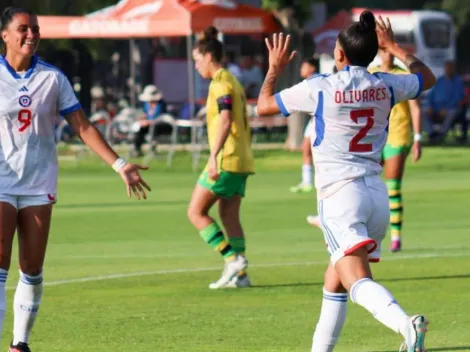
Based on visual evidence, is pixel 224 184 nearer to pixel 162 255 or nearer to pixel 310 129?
pixel 310 129

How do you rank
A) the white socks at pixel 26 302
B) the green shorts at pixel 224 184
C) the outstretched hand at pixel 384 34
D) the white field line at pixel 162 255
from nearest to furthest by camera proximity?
the outstretched hand at pixel 384 34
the white socks at pixel 26 302
the green shorts at pixel 224 184
the white field line at pixel 162 255

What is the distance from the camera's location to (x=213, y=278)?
13.9 m

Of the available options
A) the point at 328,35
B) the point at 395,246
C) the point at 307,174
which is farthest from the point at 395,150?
the point at 328,35

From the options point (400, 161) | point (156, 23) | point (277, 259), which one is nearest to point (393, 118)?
point (400, 161)

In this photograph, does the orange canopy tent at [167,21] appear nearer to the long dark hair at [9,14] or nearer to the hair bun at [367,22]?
the long dark hair at [9,14]

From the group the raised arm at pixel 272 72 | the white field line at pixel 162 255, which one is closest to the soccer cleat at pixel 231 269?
the white field line at pixel 162 255

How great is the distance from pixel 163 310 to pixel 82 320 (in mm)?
764

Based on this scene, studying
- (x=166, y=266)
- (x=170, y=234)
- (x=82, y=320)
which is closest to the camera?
(x=82, y=320)

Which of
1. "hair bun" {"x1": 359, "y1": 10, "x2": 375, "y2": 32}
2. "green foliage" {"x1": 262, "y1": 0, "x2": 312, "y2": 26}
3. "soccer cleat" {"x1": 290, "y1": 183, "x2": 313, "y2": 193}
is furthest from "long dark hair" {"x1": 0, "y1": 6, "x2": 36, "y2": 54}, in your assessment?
"green foliage" {"x1": 262, "y1": 0, "x2": 312, "y2": 26}

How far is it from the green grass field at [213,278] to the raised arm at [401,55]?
2.01 metres

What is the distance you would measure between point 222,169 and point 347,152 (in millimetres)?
4823

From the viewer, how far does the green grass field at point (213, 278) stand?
34.4 ft

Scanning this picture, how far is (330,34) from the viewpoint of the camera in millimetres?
47500

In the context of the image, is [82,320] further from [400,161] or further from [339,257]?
[400,161]
